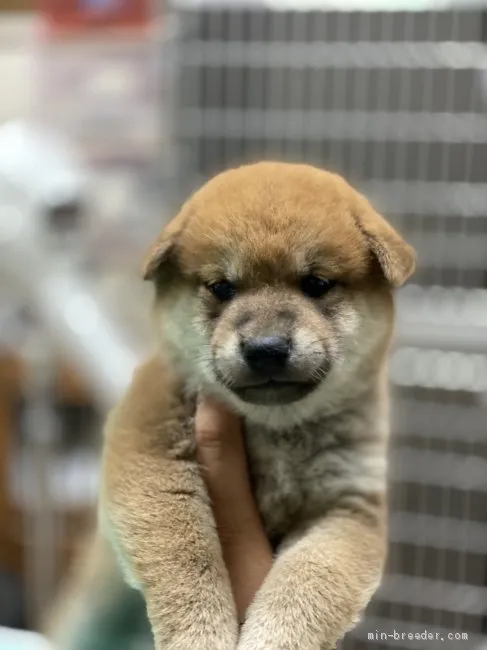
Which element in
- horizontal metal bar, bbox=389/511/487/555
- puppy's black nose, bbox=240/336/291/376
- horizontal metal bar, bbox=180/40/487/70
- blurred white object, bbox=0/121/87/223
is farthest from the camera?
horizontal metal bar, bbox=389/511/487/555

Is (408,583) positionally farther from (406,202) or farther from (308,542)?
(308,542)

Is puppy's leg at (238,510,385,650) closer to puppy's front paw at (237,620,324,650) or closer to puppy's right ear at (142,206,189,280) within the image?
puppy's front paw at (237,620,324,650)

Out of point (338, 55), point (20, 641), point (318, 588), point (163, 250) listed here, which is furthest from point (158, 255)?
point (338, 55)

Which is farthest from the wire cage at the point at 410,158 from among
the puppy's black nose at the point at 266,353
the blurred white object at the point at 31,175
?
the puppy's black nose at the point at 266,353

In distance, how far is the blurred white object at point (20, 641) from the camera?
2.44 feet

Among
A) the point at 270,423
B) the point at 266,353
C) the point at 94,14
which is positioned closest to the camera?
the point at 266,353

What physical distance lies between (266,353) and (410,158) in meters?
1.17

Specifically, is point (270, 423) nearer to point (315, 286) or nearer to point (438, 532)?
point (315, 286)

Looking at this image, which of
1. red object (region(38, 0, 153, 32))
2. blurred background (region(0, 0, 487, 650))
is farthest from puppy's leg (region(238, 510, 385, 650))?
red object (region(38, 0, 153, 32))

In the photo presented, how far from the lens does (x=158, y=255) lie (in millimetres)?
598

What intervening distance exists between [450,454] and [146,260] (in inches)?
47.5

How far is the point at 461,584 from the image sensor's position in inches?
61.5

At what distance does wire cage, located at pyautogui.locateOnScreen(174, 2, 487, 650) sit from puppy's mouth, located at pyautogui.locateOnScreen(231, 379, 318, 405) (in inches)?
37.1

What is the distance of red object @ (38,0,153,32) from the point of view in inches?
59.3
